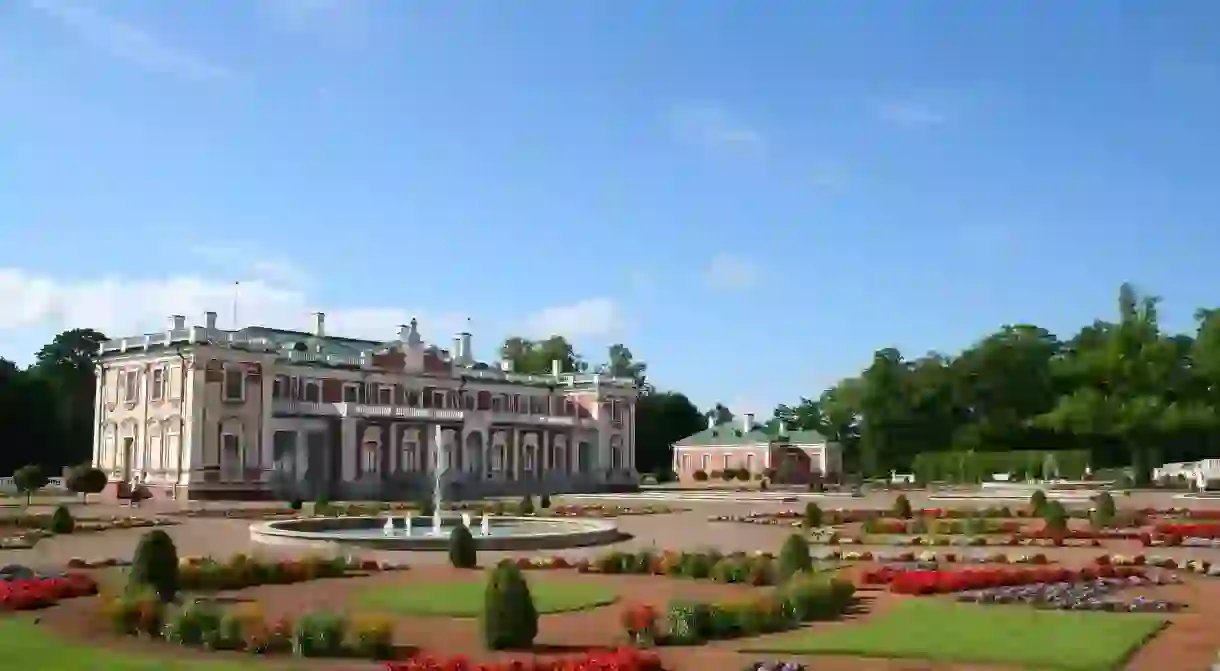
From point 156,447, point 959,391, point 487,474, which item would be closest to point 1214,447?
point 959,391

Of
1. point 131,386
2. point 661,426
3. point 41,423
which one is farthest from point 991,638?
point 661,426

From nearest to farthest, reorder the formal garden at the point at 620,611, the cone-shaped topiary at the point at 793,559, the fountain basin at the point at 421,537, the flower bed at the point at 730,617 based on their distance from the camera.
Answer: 1. the formal garden at the point at 620,611
2. the flower bed at the point at 730,617
3. the cone-shaped topiary at the point at 793,559
4. the fountain basin at the point at 421,537

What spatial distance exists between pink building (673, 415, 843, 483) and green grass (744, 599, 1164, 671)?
71.0 metres

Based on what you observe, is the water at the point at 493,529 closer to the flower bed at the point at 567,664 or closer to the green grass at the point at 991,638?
the green grass at the point at 991,638

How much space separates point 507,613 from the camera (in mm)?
12031

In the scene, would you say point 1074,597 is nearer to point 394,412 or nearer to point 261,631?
point 261,631

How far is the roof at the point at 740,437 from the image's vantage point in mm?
89188

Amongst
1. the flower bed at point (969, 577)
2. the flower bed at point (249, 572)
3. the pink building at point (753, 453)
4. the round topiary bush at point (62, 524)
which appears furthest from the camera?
the pink building at point (753, 453)

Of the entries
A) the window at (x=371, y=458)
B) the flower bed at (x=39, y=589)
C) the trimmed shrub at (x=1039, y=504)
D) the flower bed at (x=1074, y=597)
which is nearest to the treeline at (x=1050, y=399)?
the trimmed shrub at (x=1039, y=504)

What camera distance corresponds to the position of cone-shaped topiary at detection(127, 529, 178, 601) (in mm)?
14969

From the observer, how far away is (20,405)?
69.0m

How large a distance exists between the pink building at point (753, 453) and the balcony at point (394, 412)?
1968 centimetres

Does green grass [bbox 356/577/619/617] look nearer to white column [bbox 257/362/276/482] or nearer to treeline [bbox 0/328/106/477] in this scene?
white column [bbox 257/362/276/482]

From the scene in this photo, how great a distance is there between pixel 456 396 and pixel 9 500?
2793 centimetres
